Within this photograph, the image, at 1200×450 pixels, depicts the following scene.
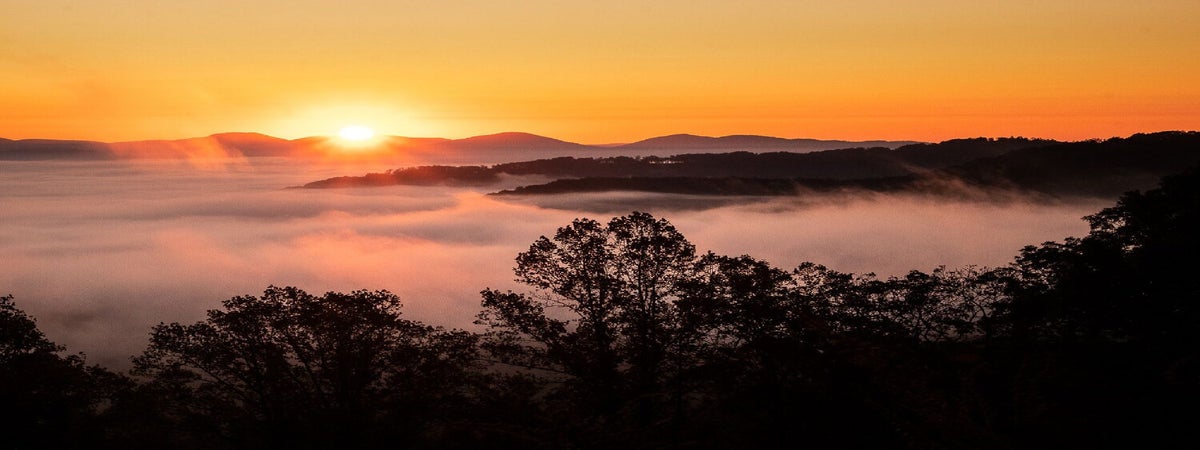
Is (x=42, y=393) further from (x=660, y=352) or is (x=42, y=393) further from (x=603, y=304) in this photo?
(x=660, y=352)

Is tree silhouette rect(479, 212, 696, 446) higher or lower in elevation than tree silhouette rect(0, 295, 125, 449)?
higher

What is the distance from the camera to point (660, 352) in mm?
31000

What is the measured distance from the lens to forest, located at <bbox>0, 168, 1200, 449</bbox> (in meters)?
23.5

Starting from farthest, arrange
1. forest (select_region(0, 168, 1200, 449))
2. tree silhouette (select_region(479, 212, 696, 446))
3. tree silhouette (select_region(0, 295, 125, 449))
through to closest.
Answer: tree silhouette (select_region(479, 212, 696, 446)) → tree silhouette (select_region(0, 295, 125, 449)) → forest (select_region(0, 168, 1200, 449))

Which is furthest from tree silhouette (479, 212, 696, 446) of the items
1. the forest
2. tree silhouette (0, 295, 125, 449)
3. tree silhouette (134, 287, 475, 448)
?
tree silhouette (0, 295, 125, 449)

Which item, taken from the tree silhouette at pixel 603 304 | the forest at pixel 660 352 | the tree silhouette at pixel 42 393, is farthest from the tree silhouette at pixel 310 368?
the tree silhouette at pixel 603 304

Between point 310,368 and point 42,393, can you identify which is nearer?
point 42,393

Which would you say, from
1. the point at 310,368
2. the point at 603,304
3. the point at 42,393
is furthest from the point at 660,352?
the point at 42,393

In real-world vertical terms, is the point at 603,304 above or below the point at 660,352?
above

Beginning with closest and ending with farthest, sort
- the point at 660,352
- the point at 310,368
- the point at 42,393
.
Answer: the point at 42,393 < the point at 660,352 < the point at 310,368

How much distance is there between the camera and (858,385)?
2450 cm

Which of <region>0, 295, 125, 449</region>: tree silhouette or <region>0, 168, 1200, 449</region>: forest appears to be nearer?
<region>0, 168, 1200, 449</region>: forest

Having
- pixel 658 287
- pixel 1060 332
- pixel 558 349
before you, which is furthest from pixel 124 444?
pixel 1060 332

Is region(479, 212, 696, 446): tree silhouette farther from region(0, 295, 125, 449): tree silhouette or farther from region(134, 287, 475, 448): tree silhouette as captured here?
region(0, 295, 125, 449): tree silhouette
